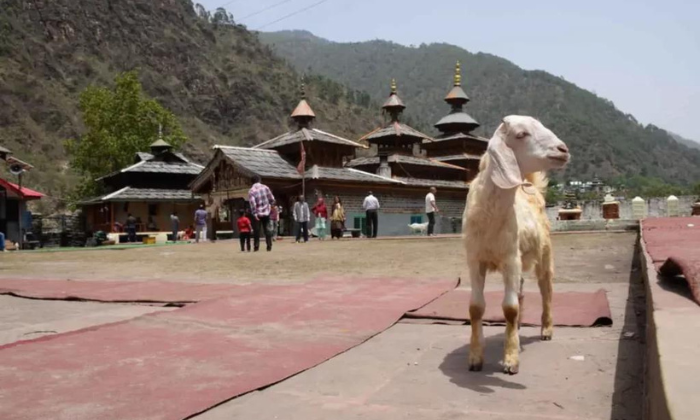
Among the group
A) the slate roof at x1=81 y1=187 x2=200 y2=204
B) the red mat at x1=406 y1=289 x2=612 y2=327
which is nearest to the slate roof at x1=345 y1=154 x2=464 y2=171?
the slate roof at x1=81 y1=187 x2=200 y2=204

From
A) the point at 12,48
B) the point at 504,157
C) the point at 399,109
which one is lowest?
the point at 504,157

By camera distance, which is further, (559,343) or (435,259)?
(435,259)

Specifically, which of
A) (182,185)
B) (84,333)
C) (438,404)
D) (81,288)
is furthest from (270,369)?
(182,185)

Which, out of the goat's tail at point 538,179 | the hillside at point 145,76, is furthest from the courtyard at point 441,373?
the hillside at point 145,76

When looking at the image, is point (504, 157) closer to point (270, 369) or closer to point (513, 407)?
point (513, 407)

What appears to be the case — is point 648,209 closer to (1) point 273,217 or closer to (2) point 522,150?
(1) point 273,217

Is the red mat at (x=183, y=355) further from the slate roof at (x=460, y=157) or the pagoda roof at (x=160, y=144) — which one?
the slate roof at (x=460, y=157)

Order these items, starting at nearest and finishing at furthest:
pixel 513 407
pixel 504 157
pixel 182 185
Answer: pixel 513 407 < pixel 504 157 < pixel 182 185

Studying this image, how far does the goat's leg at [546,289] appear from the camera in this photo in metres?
4.84

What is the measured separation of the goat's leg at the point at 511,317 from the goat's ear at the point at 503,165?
60cm

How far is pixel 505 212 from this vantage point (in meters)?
4.05

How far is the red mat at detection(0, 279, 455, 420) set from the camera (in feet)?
10.7

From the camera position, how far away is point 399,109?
4703 cm

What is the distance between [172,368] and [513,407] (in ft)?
7.15
